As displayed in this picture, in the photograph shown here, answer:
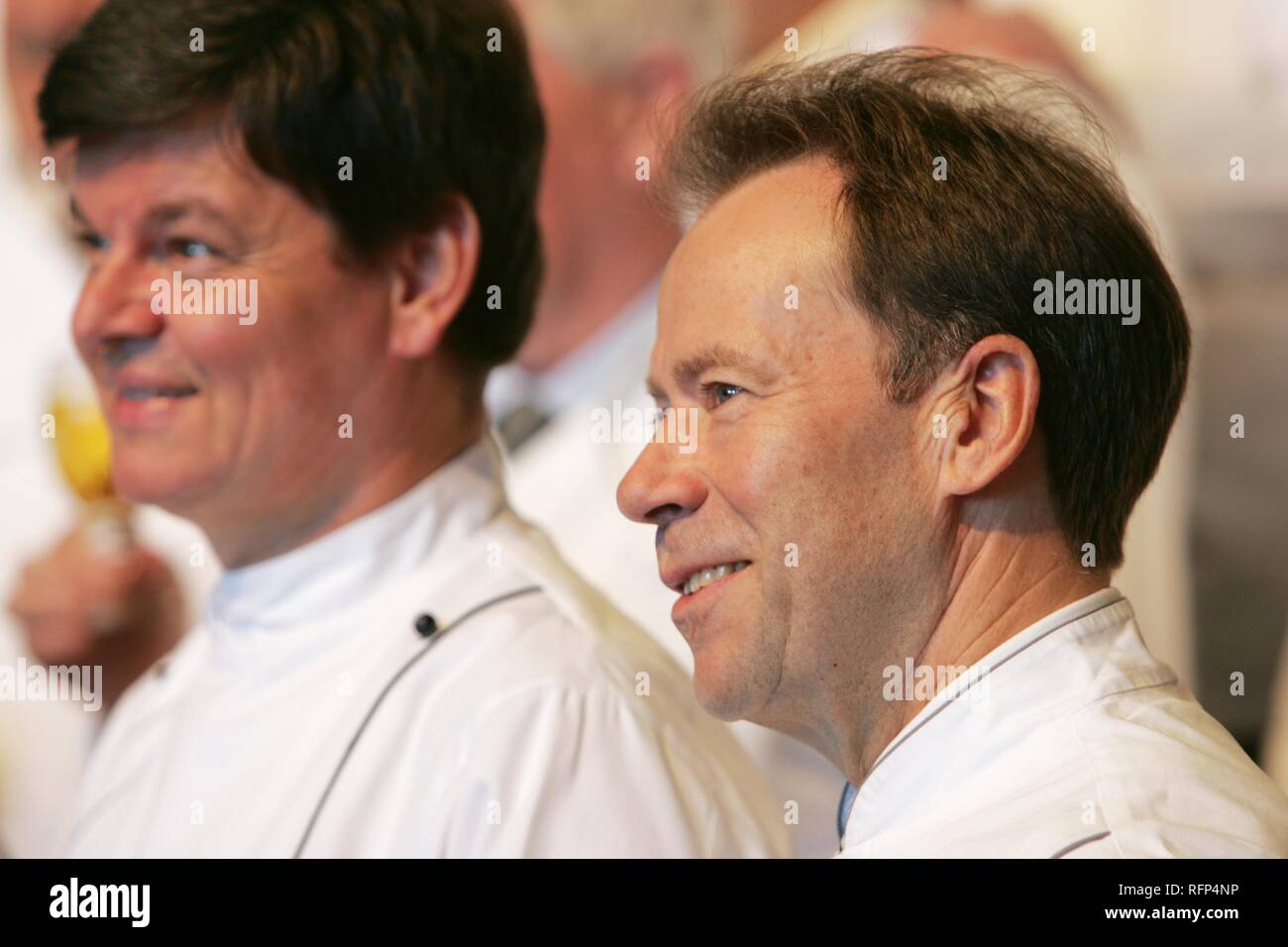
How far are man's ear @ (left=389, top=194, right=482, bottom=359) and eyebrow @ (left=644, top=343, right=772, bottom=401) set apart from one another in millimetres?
420

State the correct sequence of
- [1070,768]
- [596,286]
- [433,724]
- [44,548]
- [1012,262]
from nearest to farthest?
[1070,768]
[1012,262]
[433,724]
[596,286]
[44,548]

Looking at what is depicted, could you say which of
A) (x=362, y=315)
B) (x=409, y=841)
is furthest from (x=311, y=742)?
(x=362, y=315)

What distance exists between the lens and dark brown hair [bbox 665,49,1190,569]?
3.33ft

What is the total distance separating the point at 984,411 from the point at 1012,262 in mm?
→ 100

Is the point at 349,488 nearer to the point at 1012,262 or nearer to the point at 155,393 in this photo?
the point at 155,393

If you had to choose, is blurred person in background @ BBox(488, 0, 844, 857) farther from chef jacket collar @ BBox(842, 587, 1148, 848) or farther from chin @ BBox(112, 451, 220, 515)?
chef jacket collar @ BBox(842, 587, 1148, 848)

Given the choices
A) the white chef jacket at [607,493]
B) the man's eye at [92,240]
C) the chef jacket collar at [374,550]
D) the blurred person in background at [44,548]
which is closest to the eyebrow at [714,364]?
the chef jacket collar at [374,550]

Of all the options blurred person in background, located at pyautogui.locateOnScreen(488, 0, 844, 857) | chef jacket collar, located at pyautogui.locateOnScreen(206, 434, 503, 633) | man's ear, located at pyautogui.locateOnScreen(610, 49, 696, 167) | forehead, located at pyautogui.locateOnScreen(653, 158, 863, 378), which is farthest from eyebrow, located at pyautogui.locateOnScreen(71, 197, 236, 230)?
man's ear, located at pyautogui.locateOnScreen(610, 49, 696, 167)

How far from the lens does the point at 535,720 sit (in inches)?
48.8

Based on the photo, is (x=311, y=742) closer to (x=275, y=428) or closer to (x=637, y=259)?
(x=275, y=428)

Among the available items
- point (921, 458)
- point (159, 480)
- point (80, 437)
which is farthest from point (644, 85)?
point (921, 458)

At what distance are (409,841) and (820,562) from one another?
0.43 meters

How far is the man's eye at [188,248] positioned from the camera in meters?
1.39

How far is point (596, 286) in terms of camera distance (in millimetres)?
2791
